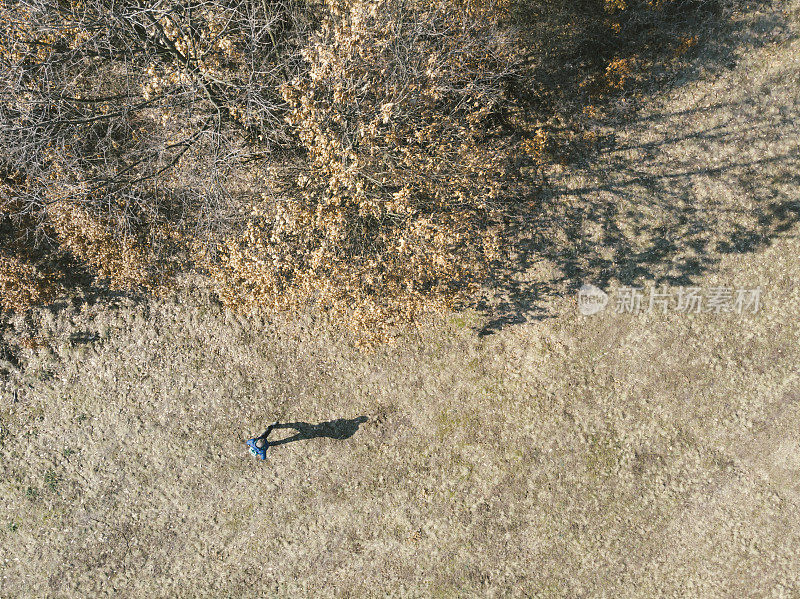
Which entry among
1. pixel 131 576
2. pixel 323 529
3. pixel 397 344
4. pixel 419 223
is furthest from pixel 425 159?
pixel 131 576

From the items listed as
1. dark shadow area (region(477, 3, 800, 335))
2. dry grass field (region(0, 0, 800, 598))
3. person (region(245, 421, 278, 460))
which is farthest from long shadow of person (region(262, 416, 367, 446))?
dark shadow area (region(477, 3, 800, 335))

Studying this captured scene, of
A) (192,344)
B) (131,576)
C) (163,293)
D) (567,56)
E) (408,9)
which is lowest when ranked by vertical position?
(131,576)

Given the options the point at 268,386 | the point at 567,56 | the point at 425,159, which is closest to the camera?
the point at 425,159

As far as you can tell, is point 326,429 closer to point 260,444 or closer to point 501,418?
point 260,444

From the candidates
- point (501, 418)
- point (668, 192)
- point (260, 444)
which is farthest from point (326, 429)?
point (668, 192)

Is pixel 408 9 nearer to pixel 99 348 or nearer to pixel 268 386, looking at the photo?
pixel 268 386

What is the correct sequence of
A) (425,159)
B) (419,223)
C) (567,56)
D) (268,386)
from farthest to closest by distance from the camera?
(268,386) → (567,56) → (425,159) → (419,223)
